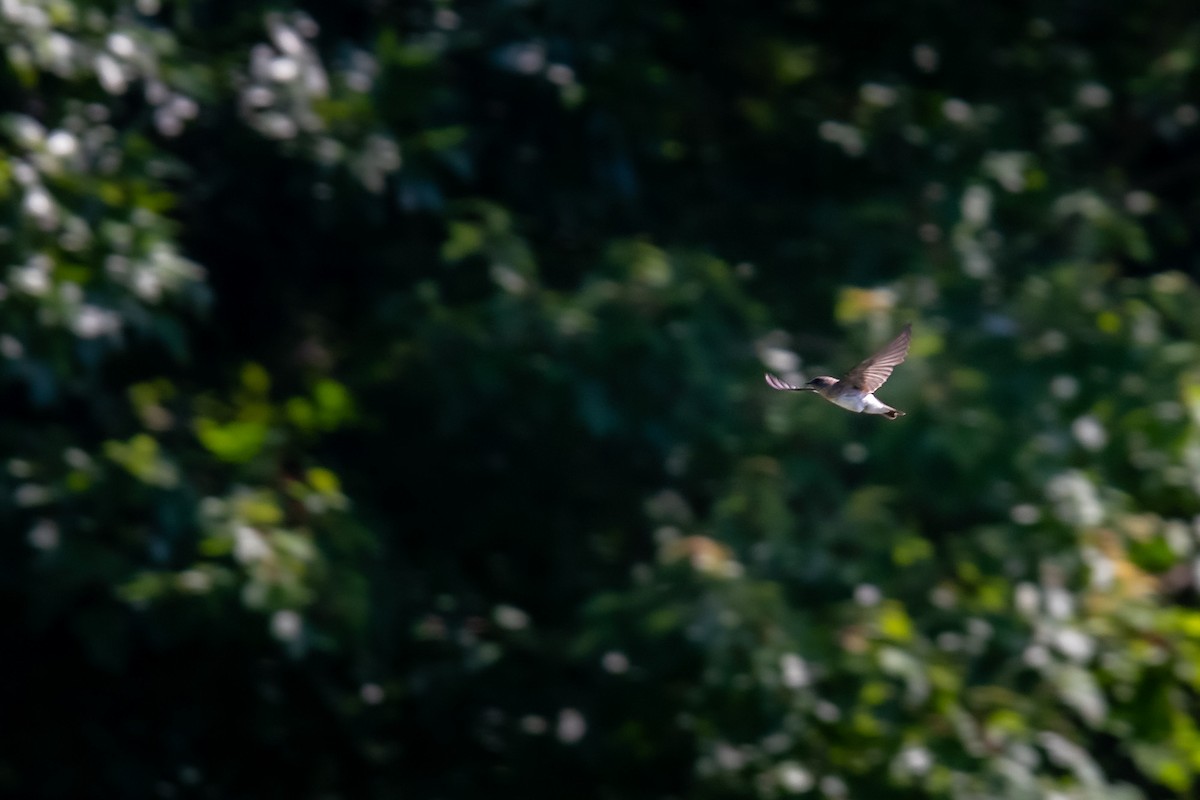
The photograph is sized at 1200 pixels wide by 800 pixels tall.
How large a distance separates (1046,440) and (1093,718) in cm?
68

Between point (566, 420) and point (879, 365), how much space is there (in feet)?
4.81

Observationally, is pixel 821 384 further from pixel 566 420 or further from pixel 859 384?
pixel 566 420

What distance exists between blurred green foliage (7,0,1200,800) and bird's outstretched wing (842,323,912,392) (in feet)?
2.90

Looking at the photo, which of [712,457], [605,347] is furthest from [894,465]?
[605,347]

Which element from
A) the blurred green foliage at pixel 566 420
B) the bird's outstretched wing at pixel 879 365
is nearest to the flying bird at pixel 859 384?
the bird's outstretched wing at pixel 879 365

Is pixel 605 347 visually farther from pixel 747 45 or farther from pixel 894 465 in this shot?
pixel 747 45

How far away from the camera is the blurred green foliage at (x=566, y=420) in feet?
12.2

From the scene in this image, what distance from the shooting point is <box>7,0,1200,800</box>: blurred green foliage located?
371 centimetres

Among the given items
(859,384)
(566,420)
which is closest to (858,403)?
(859,384)

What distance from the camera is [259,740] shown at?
429cm

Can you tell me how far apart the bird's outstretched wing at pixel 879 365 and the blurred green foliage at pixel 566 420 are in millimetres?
883

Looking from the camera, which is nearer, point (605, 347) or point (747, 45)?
point (605, 347)

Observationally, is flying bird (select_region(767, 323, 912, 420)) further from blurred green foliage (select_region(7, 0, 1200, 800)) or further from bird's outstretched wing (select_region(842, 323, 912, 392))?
blurred green foliage (select_region(7, 0, 1200, 800))

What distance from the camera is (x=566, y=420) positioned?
164 inches
